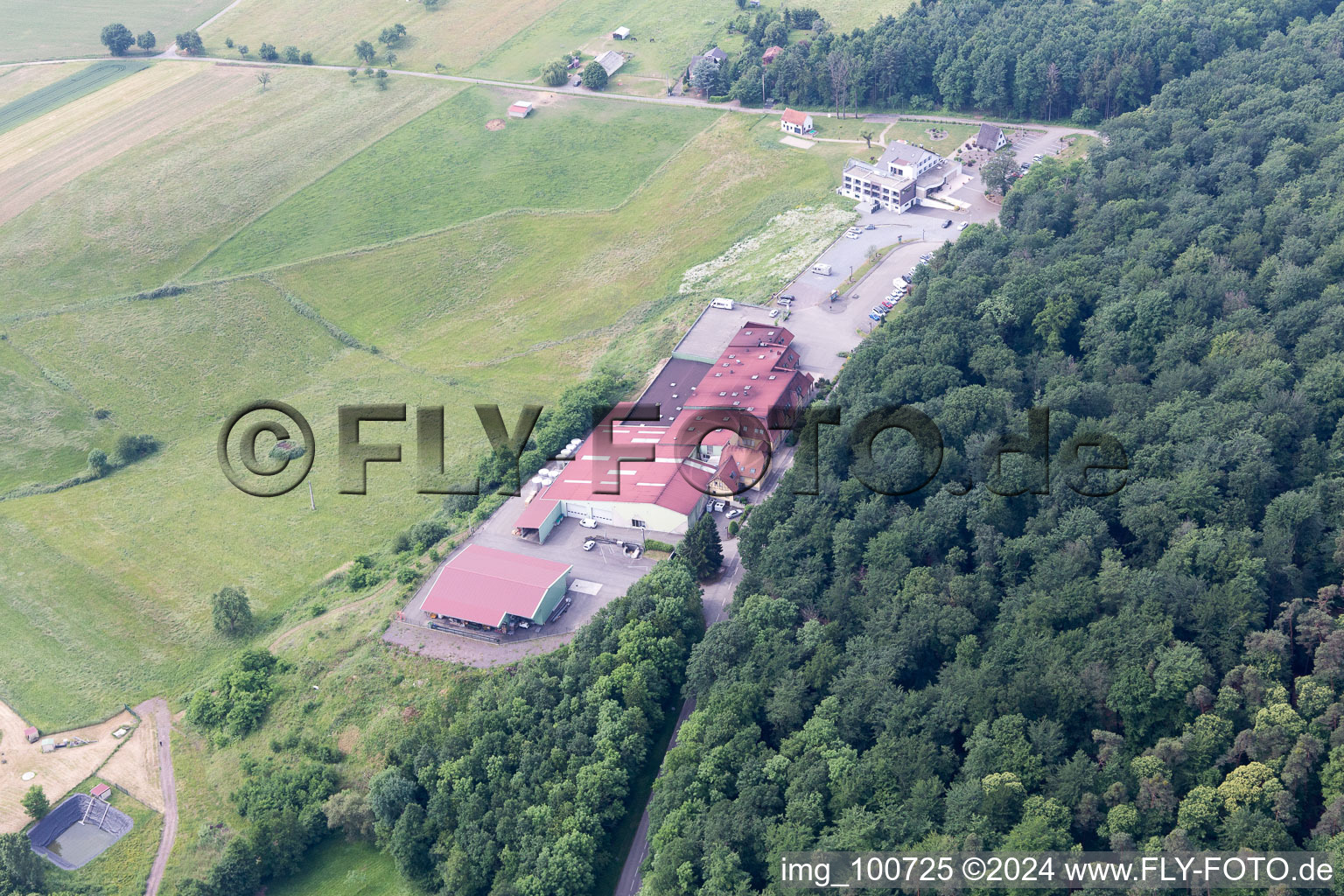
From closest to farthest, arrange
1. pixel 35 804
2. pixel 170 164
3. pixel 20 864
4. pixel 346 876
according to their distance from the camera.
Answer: pixel 20 864 < pixel 346 876 < pixel 35 804 < pixel 170 164

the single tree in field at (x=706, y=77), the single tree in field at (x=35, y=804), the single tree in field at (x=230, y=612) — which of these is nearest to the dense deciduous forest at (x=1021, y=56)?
the single tree in field at (x=706, y=77)

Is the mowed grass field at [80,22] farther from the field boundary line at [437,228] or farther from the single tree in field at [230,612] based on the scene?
the single tree in field at [230,612]

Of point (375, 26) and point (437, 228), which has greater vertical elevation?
point (375, 26)

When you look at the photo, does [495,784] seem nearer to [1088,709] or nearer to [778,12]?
[1088,709]

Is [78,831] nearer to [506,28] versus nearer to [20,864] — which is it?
[20,864]

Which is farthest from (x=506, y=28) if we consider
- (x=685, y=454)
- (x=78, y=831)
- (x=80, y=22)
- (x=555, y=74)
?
(x=78, y=831)

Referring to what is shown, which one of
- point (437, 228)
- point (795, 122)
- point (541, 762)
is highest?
point (795, 122)

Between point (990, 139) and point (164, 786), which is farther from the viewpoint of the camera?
point (990, 139)
